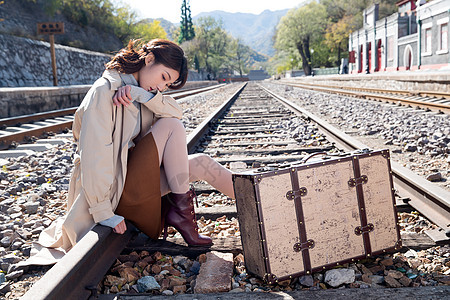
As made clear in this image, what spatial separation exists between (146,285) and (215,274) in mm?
331

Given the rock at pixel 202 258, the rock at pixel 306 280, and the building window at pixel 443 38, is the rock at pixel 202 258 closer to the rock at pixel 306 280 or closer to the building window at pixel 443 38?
the rock at pixel 306 280

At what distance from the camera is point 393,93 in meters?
13.8

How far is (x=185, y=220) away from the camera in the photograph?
2340mm

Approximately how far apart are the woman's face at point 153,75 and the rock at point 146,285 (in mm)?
1028

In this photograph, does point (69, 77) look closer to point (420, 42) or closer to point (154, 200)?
point (154, 200)

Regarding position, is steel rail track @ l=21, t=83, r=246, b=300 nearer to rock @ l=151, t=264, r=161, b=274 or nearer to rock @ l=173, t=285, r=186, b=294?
rock @ l=151, t=264, r=161, b=274

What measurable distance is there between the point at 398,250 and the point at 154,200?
1.32 meters

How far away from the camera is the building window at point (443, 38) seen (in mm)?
24719

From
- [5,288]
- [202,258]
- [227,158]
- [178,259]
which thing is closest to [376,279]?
[202,258]

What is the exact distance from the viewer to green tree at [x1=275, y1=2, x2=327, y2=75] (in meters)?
65.4

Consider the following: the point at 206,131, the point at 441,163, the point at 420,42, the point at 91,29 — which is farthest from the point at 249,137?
the point at 91,29

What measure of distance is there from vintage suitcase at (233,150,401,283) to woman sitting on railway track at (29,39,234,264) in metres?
0.49

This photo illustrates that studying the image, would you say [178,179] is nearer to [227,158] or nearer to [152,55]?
[152,55]

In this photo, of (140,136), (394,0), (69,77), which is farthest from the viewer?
(394,0)
